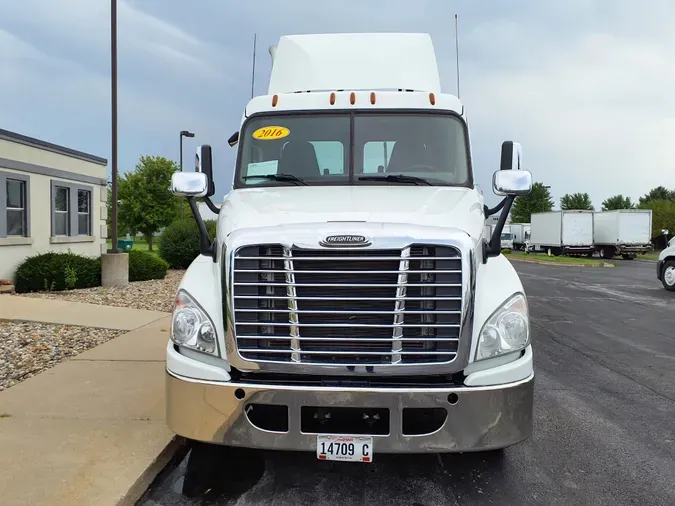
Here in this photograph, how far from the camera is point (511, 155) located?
4.44 m

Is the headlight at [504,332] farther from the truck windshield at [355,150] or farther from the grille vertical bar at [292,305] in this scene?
the truck windshield at [355,150]

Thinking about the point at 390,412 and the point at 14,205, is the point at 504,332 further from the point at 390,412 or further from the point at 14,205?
the point at 14,205

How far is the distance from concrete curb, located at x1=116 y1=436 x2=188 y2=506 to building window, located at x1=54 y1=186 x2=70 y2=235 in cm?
1198

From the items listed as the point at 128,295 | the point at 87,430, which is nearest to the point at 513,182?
the point at 87,430

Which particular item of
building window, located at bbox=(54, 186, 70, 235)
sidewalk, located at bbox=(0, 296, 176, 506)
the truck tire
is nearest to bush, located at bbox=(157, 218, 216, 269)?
building window, located at bbox=(54, 186, 70, 235)

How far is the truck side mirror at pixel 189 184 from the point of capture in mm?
4199

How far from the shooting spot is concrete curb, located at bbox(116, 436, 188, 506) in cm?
322

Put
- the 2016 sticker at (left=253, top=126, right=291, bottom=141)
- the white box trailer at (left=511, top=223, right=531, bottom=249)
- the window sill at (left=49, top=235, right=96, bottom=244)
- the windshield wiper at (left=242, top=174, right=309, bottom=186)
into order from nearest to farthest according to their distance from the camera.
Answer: the windshield wiper at (left=242, top=174, right=309, bottom=186)
the 2016 sticker at (left=253, top=126, right=291, bottom=141)
the window sill at (left=49, top=235, right=96, bottom=244)
the white box trailer at (left=511, top=223, right=531, bottom=249)

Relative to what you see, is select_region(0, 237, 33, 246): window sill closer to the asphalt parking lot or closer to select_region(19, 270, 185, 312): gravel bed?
select_region(19, 270, 185, 312): gravel bed

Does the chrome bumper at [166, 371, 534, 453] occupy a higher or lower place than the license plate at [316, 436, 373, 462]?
higher

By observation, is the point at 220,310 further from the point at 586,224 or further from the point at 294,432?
the point at 586,224

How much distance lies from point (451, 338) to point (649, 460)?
6.85ft

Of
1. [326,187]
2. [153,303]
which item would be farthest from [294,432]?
[153,303]

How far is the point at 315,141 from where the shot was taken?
4562mm
